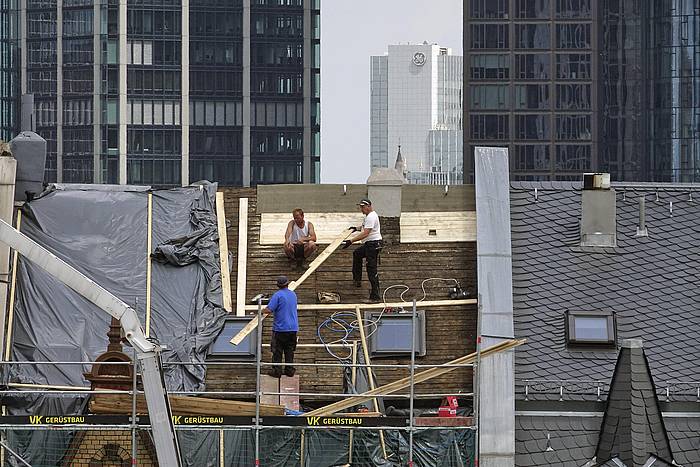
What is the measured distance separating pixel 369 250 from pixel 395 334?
2.20m

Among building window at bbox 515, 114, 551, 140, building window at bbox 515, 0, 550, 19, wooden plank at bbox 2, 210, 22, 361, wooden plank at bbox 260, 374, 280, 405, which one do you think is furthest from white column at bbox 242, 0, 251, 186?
wooden plank at bbox 260, 374, 280, 405

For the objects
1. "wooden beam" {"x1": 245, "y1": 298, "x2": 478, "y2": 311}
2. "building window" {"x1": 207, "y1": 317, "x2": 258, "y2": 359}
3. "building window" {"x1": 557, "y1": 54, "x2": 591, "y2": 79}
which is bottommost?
"building window" {"x1": 207, "y1": 317, "x2": 258, "y2": 359}

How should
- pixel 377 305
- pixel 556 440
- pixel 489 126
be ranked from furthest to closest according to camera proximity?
pixel 489 126 < pixel 377 305 < pixel 556 440

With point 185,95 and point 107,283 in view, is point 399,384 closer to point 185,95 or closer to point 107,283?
point 107,283

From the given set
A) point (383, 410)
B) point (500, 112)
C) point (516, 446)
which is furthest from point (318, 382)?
point (500, 112)

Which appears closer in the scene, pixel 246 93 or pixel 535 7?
pixel 535 7

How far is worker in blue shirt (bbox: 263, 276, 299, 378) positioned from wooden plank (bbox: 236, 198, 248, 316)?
8.10ft

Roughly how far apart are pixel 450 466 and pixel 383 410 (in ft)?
5.94

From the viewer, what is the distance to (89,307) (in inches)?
1384

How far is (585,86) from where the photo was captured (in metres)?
160

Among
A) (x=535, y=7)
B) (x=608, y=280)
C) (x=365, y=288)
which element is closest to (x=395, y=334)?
(x=365, y=288)

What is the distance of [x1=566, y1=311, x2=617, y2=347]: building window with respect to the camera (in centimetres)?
3412

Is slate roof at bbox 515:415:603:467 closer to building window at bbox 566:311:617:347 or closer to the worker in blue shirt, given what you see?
building window at bbox 566:311:617:347

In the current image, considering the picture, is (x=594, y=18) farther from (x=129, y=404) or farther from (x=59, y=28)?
(x=129, y=404)
